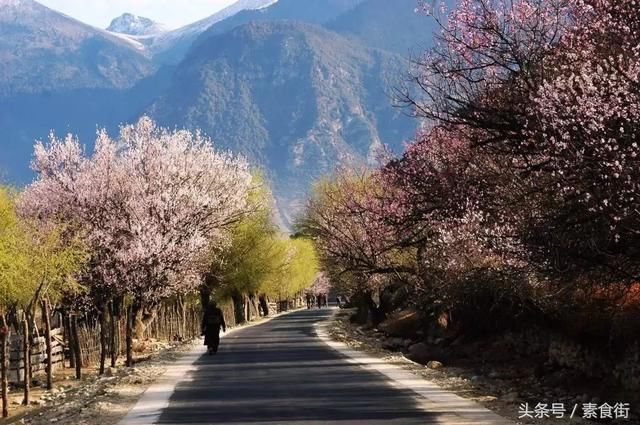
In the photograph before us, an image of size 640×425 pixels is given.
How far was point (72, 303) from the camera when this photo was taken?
34.4m

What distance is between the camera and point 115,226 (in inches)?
1415

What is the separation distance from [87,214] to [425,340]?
53.4ft

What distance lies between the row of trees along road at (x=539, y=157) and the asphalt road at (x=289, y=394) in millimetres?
3797

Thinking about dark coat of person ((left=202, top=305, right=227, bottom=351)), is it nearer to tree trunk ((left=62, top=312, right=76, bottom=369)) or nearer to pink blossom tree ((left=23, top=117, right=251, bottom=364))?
pink blossom tree ((left=23, top=117, right=251, bottom=364))

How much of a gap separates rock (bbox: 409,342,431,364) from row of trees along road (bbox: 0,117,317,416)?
10364 mm

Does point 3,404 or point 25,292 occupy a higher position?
point 25,292

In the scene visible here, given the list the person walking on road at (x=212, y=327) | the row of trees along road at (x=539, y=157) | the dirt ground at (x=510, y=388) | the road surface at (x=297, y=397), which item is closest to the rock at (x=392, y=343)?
the dirt ground at (x=510, y=388)

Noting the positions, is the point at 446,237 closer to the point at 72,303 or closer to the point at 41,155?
the point at 72,303

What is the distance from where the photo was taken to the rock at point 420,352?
34009 mm

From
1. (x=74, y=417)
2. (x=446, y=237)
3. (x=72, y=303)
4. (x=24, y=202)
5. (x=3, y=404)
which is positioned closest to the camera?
(x=74, y=417)

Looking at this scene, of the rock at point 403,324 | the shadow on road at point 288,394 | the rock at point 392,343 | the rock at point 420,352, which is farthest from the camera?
the rock at point 403,324

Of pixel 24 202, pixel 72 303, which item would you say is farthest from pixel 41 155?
pixel 72 303

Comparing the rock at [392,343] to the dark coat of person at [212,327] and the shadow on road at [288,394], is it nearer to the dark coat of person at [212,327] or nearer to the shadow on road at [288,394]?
the dark coat of person at [212,327]

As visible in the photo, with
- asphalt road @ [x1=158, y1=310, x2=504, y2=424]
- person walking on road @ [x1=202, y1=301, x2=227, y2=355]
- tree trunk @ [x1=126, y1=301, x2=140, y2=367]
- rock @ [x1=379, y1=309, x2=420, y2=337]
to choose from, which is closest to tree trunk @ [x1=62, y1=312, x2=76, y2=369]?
tree trunk @ [x1=126, y1=301, x2=140, y2=367]
